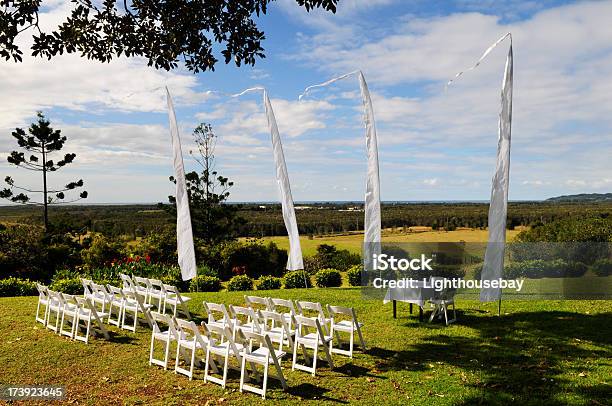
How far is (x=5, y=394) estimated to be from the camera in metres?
5.86

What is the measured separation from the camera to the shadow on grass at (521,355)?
5602mm

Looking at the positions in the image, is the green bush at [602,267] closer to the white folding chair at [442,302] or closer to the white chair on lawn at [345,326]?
the white folding chair at [442,302]

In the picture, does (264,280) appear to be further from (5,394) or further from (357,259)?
(5,394)

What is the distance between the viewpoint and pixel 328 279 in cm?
1483

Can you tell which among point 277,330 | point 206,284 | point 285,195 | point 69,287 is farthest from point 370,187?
point 69,287

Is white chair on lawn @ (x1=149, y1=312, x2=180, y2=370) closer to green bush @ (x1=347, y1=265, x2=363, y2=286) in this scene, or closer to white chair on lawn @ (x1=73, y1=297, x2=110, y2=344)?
white chair on lawn @ (x1=73, y1=297, x2=110, y2=344)

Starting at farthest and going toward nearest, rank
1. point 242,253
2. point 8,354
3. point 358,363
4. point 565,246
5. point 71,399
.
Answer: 1. point 242,253
2. point 565,246
3. point 8,354
4. point 358,363
5. point 71,399

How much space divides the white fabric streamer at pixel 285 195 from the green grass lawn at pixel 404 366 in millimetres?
1869

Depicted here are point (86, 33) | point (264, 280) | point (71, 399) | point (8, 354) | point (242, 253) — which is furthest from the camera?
point (242, 253)

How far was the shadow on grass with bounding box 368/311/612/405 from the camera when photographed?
18.4 feet

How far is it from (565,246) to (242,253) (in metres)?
11.6

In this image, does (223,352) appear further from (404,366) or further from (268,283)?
(268,283)

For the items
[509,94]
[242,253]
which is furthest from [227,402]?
[242,253]

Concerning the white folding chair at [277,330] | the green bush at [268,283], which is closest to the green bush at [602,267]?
the green bush at [268,283]
